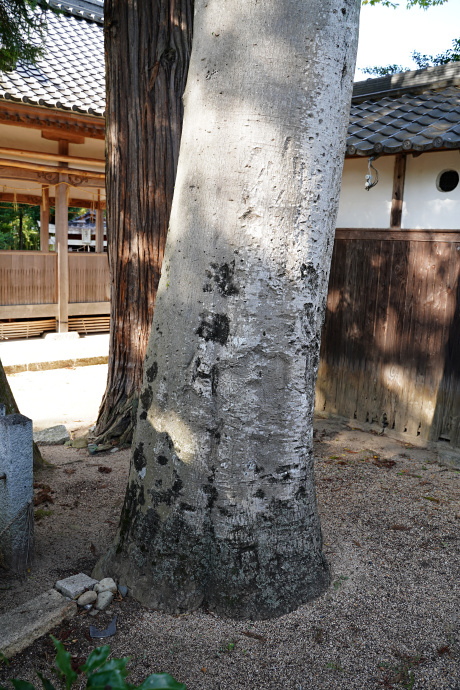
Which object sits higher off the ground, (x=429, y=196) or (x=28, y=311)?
(x=429, y=196)

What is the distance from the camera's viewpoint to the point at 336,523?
3701 millimetres

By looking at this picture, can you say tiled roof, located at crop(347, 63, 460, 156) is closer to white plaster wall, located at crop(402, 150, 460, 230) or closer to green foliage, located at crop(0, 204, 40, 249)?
white plaster wall, located at crop(402, 150, 460, 230)

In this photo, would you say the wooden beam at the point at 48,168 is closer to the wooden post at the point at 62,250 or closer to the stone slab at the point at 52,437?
the wooden post at the point at 62,250

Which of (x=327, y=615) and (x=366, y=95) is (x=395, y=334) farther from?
(x=366, y=95)

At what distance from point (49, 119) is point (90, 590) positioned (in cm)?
823

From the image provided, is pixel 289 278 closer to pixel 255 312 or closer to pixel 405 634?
pixel 255 312

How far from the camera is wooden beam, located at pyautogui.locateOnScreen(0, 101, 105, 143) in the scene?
28.7 feet

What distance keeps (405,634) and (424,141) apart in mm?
4731

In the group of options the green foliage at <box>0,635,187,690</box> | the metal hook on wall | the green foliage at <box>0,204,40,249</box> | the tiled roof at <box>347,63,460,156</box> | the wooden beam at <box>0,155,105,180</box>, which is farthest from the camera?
the green foliage at <box>0,204,40,249</box>

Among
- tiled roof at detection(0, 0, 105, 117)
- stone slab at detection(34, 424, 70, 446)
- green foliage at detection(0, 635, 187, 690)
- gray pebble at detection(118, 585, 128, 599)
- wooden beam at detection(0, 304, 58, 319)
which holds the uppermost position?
tiled roof at detection(0, 0, 105, 117)

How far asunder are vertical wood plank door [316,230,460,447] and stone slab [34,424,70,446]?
2.98 meters

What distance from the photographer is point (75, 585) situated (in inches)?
108

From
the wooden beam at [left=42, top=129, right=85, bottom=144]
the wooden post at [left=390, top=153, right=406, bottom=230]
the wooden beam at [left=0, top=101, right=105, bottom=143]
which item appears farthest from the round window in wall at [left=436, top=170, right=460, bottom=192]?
the wooden beam at [left=42, top=129, right=85, bottom=144]

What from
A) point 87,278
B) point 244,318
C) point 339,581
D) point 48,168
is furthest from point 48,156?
point 339,581
